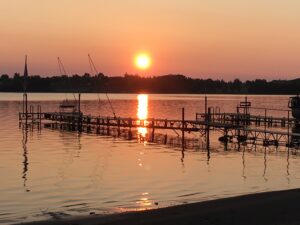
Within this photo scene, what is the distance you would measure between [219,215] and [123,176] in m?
13.8

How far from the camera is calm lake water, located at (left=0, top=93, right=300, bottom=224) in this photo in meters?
19.4

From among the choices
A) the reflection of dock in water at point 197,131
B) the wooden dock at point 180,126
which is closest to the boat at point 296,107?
the wooden dock at point 180,126

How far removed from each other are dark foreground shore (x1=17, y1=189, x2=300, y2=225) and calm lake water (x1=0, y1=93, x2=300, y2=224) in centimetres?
233

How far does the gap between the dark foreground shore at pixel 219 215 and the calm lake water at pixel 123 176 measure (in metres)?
2.33

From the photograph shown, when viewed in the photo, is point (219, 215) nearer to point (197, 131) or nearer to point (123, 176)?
point (123, 176)

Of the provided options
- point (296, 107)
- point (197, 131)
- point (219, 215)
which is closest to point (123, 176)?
point (219, 215)

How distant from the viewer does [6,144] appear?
4594 centimetres

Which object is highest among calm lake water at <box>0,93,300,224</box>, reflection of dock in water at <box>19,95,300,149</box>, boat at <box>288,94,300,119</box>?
boat at <box>288,94,300,119</box>

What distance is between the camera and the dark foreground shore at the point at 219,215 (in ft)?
42.4

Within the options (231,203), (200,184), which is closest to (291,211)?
(231,203)

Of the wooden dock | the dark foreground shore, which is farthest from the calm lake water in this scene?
the wooden dock

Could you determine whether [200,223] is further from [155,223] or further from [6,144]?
[6,144]

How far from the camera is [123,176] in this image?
88.7ft

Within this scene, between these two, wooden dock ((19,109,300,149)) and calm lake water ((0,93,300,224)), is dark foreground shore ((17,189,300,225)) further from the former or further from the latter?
wooden dock ((19,109,300,149))
